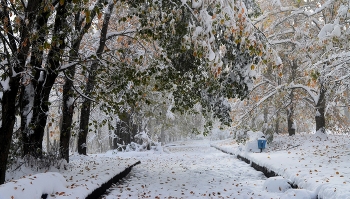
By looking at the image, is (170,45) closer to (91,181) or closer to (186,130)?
(91,181)

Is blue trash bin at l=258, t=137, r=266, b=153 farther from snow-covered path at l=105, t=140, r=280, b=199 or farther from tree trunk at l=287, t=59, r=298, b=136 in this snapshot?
snow-covered path at l=105, t=140, r=280, b=199

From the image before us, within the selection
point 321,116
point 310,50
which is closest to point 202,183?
point 310,50

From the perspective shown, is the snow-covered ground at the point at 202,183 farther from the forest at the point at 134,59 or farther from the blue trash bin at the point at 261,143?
the blue trash bin at the point at 261,143

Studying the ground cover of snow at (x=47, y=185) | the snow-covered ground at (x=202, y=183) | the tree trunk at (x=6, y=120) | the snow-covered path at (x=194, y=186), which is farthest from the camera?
the snow-covered path at (x=194, y=186)

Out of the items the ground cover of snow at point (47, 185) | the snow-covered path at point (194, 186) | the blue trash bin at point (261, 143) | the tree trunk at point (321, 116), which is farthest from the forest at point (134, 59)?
the blue trash bin at point (261, 143)

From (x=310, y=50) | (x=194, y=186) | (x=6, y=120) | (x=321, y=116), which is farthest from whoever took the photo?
(x=321, y=116)

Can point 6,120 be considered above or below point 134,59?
below

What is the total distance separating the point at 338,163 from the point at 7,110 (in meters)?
10.6

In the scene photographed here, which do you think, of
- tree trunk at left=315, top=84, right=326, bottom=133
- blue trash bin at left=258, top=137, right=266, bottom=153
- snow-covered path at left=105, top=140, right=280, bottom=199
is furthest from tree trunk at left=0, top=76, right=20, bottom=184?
tree trunk at left=315, top=84, right=326, bottom=133

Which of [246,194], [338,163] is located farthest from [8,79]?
[338,163]

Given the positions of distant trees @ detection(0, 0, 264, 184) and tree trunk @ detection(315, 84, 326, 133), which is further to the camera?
tree trunk @ detection(315, 84, 326, 133)

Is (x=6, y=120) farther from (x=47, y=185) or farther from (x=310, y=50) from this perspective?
(x=310, y=50)

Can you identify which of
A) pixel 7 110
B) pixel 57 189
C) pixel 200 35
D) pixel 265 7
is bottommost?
pixel 57 189

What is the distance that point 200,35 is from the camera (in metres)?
6.91
